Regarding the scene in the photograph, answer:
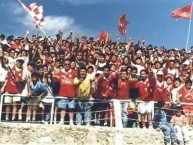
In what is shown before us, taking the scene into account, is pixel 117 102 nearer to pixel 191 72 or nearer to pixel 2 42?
pixel 191 72

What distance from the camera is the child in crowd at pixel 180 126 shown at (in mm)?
11438

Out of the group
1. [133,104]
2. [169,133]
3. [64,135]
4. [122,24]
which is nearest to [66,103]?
[64,135]

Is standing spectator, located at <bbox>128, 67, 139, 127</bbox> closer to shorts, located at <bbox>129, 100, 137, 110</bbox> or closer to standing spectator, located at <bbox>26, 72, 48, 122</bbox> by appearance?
shorts, located at <bbox>129, 100, 137, 110</bbox>

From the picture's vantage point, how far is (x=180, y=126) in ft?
38.0

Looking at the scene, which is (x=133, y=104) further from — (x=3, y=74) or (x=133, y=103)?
(x=3, y=74)

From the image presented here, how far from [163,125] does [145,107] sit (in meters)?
0.65

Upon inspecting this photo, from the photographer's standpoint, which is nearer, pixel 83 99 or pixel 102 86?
pixel 83 99

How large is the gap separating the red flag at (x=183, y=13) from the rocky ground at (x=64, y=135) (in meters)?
8.26

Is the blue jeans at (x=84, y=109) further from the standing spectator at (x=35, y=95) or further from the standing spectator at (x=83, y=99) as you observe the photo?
the standing spectator at (x=35, y=95)

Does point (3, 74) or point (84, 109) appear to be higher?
point (3, 74)

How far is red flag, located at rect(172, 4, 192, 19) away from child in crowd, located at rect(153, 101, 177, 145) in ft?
24.6

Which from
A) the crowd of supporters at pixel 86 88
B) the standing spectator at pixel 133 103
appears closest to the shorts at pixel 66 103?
the crowd of supporters at pixel 86 88

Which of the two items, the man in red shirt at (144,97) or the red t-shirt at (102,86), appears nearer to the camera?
the red t-shirt at (102,86)

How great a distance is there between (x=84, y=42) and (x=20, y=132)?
514cm
